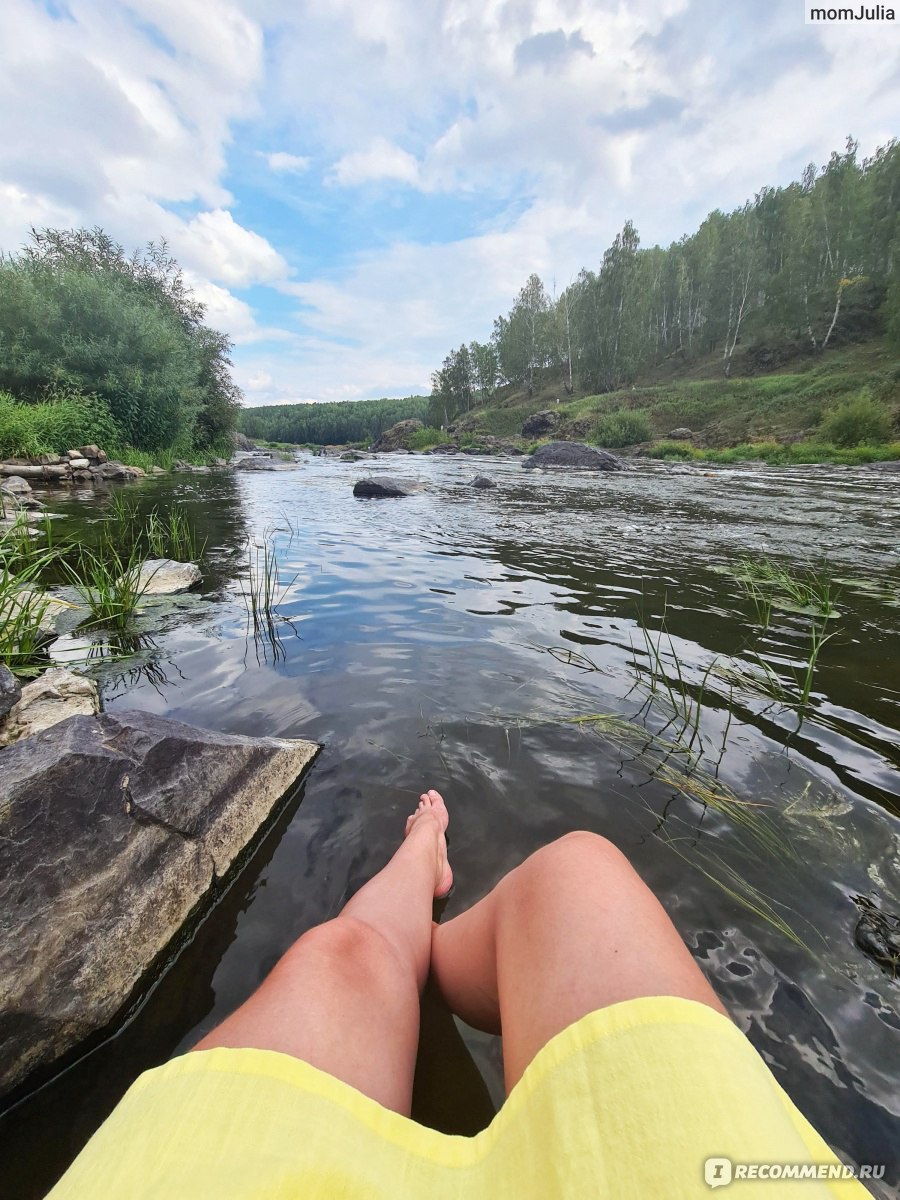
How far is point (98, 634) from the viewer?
4188 millimetres

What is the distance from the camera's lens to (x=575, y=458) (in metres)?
23.3

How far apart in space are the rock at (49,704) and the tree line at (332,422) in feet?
352

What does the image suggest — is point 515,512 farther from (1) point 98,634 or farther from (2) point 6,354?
(2) point 6,354

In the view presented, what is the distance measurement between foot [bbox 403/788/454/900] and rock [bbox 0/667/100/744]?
1675mm

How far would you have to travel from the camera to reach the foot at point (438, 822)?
6.47 feet

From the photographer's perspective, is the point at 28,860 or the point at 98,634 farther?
the point at 98,634

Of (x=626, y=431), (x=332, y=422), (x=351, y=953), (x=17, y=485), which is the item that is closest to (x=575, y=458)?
(x=626, y=431)

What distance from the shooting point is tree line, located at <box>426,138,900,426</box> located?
38062mm

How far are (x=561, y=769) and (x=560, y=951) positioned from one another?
155 centimetres

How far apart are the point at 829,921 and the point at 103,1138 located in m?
2.10

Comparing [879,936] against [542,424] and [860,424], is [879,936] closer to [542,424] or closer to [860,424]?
[860,424]

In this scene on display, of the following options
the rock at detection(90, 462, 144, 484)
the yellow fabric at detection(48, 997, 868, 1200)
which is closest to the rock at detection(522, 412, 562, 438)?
the rock at detection(90, 462, 144, 484)

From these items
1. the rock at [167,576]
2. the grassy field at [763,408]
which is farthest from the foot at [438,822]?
the grassy field at [763,408]

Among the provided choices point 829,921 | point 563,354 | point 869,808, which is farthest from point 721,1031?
point 563,354
